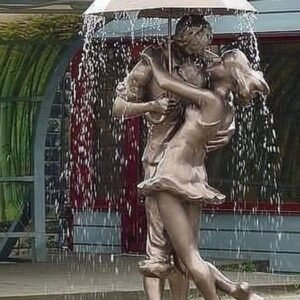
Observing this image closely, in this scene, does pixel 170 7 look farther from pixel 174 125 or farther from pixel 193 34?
pixel 174 125

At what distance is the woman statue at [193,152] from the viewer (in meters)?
8.31

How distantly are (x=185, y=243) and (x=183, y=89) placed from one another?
0.93m

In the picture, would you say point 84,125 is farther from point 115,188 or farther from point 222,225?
point 222,225

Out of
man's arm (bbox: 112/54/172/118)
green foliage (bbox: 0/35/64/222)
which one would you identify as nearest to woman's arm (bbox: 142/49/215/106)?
man's arm (bbox: 112/54/172/118)

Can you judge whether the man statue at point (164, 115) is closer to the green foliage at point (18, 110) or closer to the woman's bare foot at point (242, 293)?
the woman's bare foot at point (242, 293)

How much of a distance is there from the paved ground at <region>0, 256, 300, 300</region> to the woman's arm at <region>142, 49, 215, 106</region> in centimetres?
488

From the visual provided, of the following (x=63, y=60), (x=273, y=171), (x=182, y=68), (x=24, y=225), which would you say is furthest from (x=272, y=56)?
(x=182, y=68)

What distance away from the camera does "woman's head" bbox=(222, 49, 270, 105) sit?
327 inches

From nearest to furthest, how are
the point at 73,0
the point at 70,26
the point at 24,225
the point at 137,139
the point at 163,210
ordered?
the point at 163,210 → the point at 73,0 → the point at 70,26 → the point at 24,225 → the point at 137,139

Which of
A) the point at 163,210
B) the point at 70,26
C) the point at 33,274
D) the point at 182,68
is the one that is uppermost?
the point at 70,26

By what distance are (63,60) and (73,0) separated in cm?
177

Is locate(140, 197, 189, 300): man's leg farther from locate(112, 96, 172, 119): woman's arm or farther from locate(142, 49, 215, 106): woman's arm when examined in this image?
locate(142, 49, 215, 106): woman's arm

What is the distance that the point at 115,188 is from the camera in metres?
18.1

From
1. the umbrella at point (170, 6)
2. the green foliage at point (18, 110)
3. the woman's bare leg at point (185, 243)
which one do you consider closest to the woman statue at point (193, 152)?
the woman's bare leg at point (185, 243)
